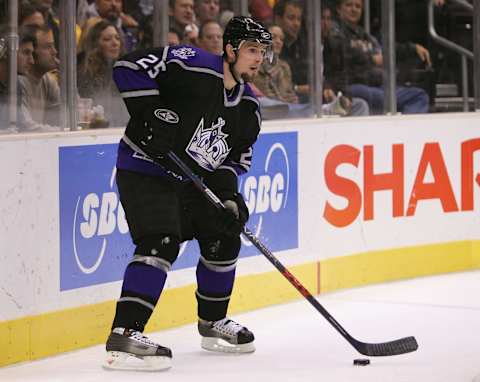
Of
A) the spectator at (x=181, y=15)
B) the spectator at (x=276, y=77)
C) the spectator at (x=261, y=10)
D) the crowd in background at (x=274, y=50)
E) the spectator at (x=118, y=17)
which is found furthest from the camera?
the spectator at (x=276, y=77)

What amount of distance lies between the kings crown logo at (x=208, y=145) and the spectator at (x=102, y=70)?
0.80 m

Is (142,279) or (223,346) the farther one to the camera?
(223,346)

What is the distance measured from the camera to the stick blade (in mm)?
4340

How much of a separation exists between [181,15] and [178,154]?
54.0 inches

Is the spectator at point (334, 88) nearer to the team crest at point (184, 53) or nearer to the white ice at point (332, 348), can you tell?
the white ice at point (332, 348)

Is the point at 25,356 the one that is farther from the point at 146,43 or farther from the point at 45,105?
the point at 146,43

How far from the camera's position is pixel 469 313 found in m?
5.36

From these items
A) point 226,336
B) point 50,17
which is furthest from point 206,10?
point 226,336

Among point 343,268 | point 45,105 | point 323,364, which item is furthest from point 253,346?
point 343,268

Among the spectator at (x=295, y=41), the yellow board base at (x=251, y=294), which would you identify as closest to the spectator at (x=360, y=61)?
the spectator at (x=295, y=41)

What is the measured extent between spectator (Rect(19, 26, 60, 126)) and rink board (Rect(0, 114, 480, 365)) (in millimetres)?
189

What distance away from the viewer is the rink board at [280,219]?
14.4ft

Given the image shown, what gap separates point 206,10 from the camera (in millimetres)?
5688

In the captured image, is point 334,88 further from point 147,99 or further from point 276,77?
point 147,99
